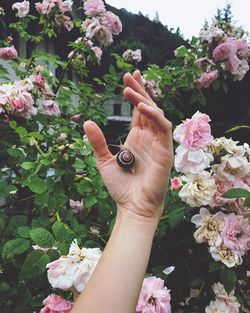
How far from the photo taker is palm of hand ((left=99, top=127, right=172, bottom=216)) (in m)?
1.09

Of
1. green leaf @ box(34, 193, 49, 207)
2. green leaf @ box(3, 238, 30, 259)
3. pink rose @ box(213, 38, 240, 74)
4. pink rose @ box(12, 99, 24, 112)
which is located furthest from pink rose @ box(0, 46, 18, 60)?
green leaf @ box(3, 238, 30, 259)

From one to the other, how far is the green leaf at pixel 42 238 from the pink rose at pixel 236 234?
0.52 m

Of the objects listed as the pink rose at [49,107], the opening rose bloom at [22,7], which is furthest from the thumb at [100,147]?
the opening rose bloom at [22,7]

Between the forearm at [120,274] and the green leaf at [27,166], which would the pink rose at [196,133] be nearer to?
the forearm at [120,274]

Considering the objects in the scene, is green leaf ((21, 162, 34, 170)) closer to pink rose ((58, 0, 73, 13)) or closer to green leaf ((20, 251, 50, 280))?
green leaf ((20, 251, 50, 280))

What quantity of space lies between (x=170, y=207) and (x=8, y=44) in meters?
2.21

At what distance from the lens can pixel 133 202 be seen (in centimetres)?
110

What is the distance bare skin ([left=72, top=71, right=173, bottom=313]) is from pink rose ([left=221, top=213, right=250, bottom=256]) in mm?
383

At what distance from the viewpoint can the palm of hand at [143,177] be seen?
109 cm

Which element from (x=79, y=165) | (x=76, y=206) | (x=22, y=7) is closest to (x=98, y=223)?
(x=76, y=206)

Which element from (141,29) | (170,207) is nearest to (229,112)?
(141,29)

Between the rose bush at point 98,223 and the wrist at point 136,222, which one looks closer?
the wrist at point 136,222

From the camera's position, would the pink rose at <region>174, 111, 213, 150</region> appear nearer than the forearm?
No

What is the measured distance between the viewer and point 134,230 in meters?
1.04
